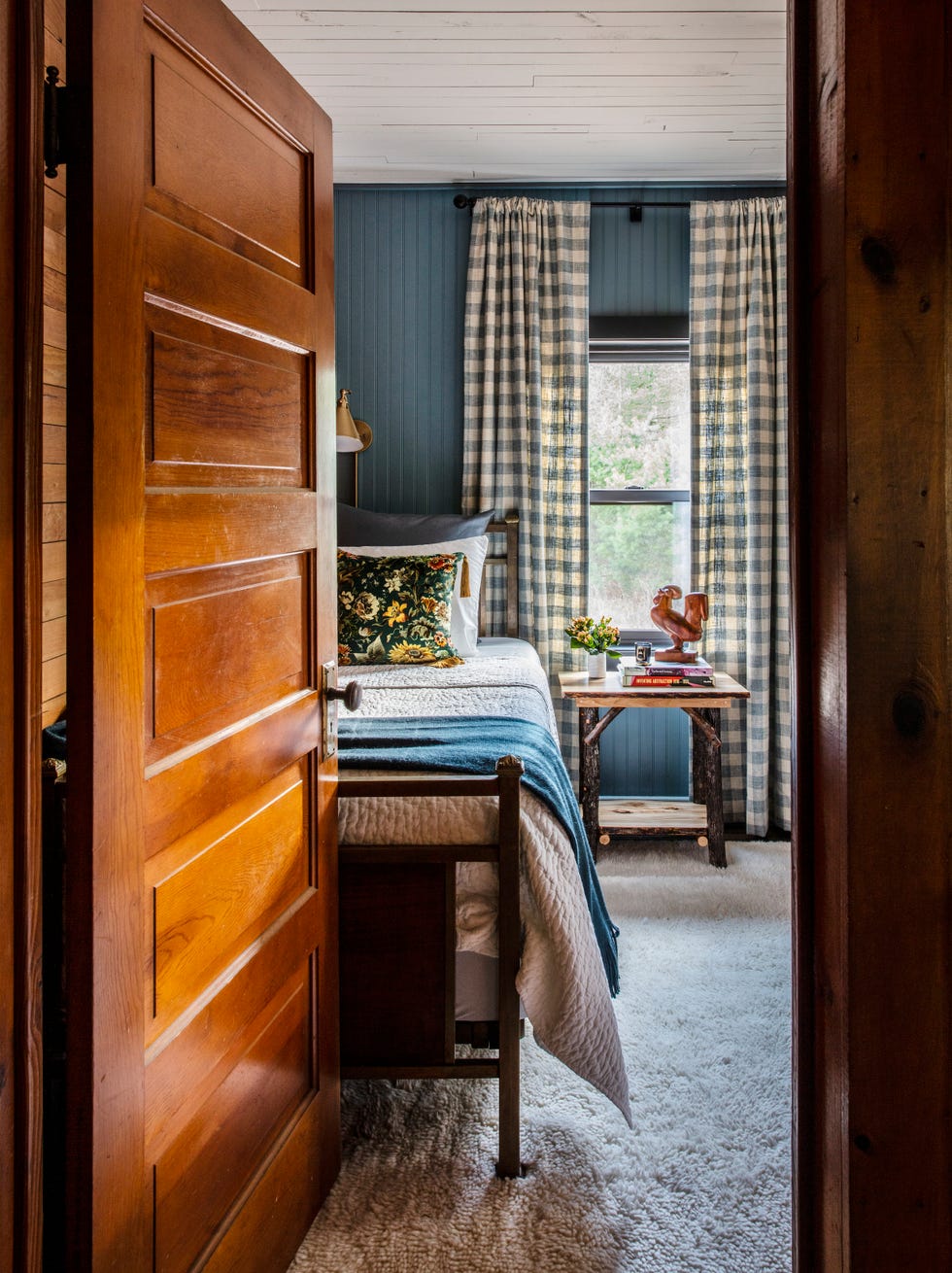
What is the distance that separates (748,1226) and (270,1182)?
2.81 ft

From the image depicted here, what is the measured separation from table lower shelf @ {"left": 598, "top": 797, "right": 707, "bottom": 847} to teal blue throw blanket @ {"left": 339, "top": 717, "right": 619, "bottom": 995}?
1.25 m

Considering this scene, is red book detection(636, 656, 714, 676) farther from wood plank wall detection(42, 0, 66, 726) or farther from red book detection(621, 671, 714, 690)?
wood plank wall detection(42, 0, 66, 726)

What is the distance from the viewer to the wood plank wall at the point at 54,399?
195 centimetres

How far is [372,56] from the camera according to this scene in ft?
9.87

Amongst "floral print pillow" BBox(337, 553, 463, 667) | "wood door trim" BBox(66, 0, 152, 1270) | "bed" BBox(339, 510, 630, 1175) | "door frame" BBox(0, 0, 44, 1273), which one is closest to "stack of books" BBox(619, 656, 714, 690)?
"floral print pillow" BBox(337, 553, 463, 667)

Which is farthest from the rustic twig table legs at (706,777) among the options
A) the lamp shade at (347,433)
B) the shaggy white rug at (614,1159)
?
the lamp shade at (347,433)

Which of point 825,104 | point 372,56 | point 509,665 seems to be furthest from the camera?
point 509,665

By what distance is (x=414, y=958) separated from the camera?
6.31ft

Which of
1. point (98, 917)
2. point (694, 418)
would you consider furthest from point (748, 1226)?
point (694, 418)

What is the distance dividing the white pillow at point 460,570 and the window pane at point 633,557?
68 cm

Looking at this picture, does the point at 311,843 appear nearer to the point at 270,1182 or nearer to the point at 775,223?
the point at 270,1182

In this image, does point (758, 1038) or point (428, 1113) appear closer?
point (428, 1113)

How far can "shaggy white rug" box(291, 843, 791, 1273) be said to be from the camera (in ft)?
5.59

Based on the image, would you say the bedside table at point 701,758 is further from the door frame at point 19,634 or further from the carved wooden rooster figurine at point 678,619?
the door frame at point 19,634
